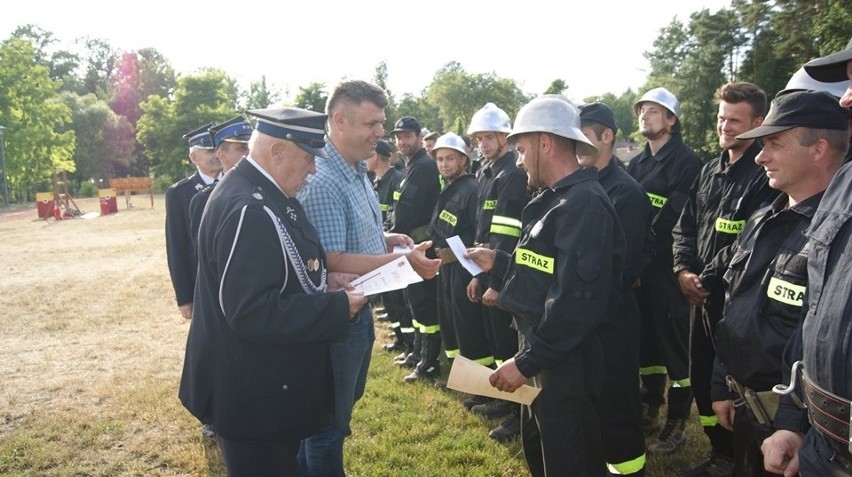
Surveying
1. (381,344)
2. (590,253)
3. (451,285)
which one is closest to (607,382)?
(590,253)

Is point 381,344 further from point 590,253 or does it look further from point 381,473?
point 590,253

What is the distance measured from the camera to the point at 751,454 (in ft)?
9.34

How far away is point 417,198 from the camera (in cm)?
679

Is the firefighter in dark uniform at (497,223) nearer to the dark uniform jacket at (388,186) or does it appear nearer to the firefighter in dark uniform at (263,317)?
the firefighter in dark uniform at (263,317)

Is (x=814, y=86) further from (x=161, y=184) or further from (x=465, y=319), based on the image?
(x=161, y=184)

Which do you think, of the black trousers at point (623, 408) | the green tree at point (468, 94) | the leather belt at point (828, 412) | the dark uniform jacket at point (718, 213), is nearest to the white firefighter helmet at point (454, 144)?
the dark uniform jacket at point (718, 213)

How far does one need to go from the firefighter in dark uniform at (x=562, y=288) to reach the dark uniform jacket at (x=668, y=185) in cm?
187

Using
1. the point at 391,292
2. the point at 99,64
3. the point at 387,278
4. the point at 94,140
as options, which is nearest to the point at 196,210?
the point at 387,278

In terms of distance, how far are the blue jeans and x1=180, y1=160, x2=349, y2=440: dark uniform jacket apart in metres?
0.51

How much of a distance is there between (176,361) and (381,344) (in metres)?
2.64

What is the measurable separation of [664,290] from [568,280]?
2.33m

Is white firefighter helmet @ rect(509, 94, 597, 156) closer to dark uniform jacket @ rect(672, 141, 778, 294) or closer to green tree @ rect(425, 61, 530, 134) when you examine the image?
dark uniform jacket @ rect(672, 141, 778, 294)

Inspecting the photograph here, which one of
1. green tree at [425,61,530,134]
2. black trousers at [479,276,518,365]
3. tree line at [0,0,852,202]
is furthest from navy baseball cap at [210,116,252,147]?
green tree at [425,61,530,134]

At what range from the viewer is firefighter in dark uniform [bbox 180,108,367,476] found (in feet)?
7.79
